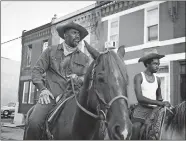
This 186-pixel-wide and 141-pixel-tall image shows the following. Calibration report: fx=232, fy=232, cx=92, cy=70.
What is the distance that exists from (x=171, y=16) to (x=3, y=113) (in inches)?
814

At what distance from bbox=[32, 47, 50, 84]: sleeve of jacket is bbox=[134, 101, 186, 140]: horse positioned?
6.51 feet

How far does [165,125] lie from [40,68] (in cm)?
242

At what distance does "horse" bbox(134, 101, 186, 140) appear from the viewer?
3850mm

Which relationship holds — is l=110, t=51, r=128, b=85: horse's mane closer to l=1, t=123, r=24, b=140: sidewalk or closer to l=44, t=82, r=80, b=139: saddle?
l=44, t=82, r=80, b=139: saddle

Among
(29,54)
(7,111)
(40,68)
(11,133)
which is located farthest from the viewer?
(7,111)

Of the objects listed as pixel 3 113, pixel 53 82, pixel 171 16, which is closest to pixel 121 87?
pixel 53 82

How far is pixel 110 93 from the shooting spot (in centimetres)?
210

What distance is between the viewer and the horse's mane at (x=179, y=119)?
3996 millimetres

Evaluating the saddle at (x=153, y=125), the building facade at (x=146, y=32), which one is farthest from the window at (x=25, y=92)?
the saddle at (x=153, y=125)

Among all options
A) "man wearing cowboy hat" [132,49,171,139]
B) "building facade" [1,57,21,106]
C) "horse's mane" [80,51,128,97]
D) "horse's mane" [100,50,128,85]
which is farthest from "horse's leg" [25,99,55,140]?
"building facade" [1,57,21,106]

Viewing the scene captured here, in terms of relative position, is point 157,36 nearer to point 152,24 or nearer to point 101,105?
point 152,24

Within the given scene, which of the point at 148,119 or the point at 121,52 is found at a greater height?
the point at 121,52

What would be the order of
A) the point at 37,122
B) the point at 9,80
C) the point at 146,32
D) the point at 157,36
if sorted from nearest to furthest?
1. the point at 37,122
2. the point at 157,36
3. the point at 146,32
4. the point at 9,80

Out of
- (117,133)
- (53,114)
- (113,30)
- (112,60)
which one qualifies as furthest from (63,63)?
(113,30)
